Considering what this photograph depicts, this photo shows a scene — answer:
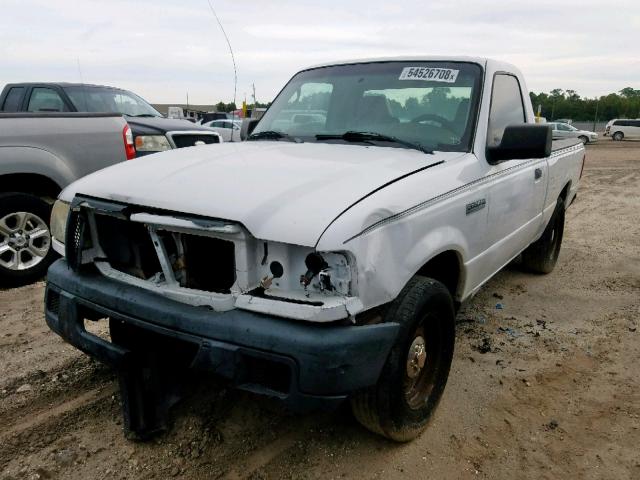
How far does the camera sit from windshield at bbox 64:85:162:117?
697 centimetres

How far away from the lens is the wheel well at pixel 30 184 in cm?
466

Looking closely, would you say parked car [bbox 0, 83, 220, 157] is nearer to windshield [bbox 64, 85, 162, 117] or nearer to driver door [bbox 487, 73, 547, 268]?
windshield [bbox 64, 85, 162, 117]

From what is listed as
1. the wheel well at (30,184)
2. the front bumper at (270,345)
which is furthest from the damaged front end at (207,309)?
the wheel well at (30,184)

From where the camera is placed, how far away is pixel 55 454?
8.18ft

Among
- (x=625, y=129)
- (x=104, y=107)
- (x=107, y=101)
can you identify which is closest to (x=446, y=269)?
(x=104, y=107)

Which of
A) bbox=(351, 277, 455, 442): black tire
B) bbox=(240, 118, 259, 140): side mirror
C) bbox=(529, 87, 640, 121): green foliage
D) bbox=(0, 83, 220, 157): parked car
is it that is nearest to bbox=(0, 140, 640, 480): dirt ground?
bbox=(351, 277, 455, 442): black tire

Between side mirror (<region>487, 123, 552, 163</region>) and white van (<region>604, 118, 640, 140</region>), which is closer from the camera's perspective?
side mirror (<region>487, 123, 552, 163</region>)

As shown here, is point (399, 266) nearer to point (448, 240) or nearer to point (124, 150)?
point (448, 240)

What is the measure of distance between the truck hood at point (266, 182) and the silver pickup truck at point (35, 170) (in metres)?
2.22

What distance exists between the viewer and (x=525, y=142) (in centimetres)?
294

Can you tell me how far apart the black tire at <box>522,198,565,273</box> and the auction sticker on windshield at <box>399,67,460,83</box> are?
2.26 meters

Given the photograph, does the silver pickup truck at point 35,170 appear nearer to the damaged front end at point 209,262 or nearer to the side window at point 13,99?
the damaged front end at point 209,262

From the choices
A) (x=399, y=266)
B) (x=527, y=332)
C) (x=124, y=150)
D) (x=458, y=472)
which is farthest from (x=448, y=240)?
(x=124, y=150)

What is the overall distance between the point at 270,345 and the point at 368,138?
5.32 ft
